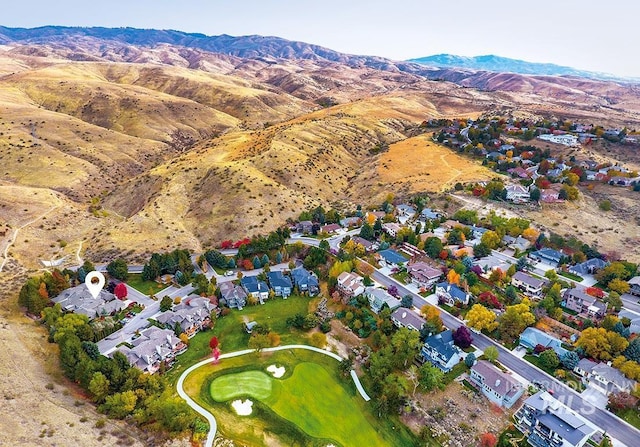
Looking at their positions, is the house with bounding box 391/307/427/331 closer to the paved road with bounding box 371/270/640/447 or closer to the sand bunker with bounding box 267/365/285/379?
the paved road with bounding box 371/270/640/447

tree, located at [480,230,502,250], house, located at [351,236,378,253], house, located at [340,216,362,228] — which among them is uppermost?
tree, located at [480,230,502,250]

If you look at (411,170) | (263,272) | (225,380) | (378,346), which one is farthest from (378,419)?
(411,170)

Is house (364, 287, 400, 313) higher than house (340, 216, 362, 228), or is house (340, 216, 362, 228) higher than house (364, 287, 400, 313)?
house (340, 216, 362, 228)

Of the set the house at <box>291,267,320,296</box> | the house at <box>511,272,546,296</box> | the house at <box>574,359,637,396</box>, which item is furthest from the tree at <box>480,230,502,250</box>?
the house at <box>291,267,320,296</box>

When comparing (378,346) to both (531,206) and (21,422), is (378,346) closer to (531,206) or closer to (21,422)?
(21,422)

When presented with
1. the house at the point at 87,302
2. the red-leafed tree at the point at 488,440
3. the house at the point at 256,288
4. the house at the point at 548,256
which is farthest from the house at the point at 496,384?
the house at the point at 87,302

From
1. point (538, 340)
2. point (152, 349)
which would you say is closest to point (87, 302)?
point (152, 349)

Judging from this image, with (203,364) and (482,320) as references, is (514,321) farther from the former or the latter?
(203,364)
